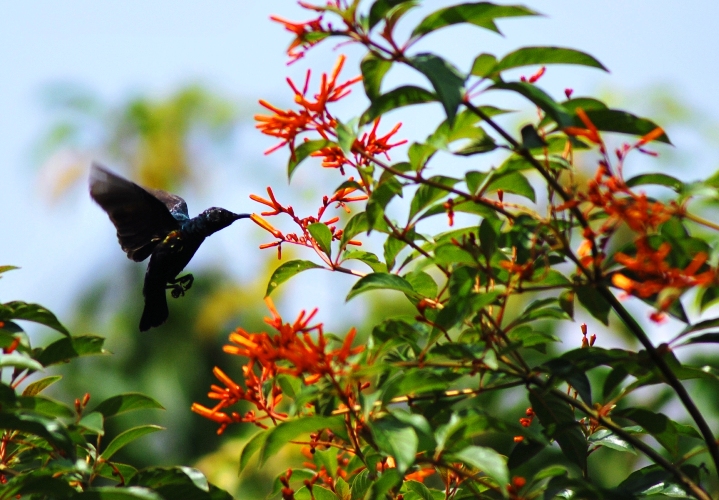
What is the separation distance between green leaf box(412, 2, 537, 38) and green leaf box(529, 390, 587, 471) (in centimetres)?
58

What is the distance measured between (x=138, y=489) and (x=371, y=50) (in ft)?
2.43

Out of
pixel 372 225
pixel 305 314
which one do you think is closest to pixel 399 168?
pixel 372 225

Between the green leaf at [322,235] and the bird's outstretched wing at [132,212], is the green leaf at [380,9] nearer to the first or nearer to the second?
the green leaf at [322,235]

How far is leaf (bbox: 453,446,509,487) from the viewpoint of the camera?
115 cm

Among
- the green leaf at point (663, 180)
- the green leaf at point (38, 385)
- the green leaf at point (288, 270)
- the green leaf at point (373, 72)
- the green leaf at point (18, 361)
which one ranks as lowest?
the green leaf at point (38, 385)

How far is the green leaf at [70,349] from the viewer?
151 centimetres

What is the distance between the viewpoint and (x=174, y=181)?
12.6 metres

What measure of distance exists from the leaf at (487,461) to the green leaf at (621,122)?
0.49 m

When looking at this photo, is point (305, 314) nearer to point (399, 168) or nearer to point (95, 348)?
point (399, 168)

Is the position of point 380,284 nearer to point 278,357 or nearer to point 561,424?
point 278,357

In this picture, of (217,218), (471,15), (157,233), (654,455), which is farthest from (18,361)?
(157,233)

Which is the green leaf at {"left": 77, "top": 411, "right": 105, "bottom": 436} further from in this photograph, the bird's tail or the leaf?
the bird's tail

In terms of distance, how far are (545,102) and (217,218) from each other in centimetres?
149

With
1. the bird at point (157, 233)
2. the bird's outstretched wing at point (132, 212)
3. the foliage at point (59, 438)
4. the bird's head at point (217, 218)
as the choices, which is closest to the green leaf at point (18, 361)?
the foliage at point (59, 438)
